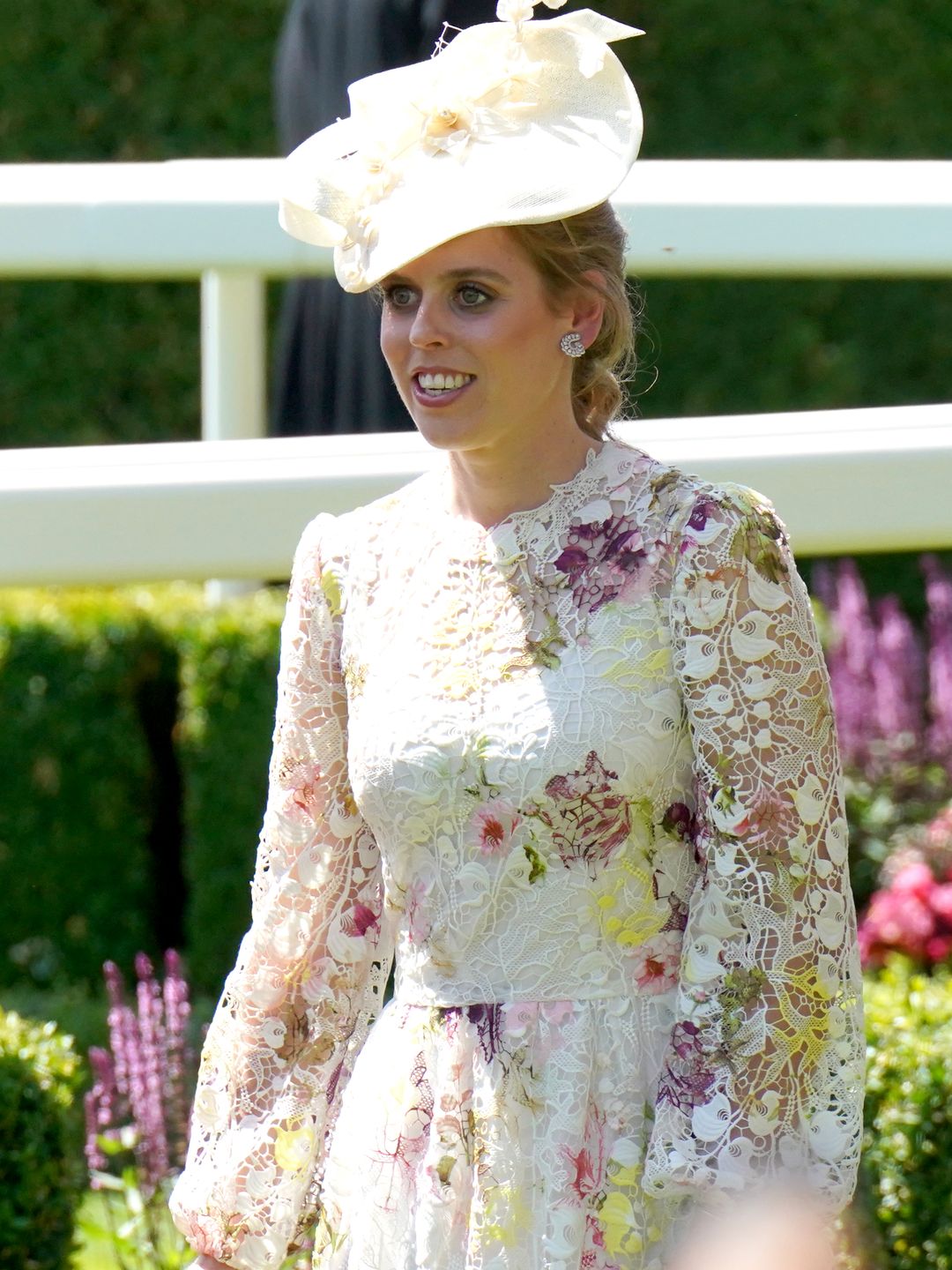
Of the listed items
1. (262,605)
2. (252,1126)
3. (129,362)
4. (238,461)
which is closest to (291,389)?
(262,605)

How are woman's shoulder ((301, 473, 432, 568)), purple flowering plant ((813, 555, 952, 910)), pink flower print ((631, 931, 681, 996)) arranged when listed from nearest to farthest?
pink flower print ((631, 931, 681, 996)) < woman's shoulder ((301, 473, 432, 568)) < purple flowering plant ((813, 555, 952, 910))

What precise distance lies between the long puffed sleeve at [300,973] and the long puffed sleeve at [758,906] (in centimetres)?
48

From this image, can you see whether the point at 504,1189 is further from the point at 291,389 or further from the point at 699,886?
the point at 291,389

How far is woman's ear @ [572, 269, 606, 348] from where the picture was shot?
7.35ft

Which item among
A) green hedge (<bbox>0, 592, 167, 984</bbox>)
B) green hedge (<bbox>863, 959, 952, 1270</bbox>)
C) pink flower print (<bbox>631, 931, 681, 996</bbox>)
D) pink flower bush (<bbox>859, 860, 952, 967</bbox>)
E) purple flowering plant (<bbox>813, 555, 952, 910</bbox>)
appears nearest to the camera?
pink flower print (<bbox>631, 931, 681, 996</bbox>)

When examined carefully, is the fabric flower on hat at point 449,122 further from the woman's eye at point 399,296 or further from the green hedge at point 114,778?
the green hedge at point 114,778

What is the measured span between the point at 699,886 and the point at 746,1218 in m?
0.34

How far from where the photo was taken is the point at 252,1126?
95.3 inches

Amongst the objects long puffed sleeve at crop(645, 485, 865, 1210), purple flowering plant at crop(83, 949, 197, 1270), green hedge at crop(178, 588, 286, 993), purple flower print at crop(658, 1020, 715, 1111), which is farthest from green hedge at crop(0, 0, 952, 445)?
purple flower print at crop(658, 1020, 715, 1111)

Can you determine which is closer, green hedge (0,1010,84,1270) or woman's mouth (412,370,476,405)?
woman's mouth (412,370,476,405)

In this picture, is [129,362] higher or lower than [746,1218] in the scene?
higher

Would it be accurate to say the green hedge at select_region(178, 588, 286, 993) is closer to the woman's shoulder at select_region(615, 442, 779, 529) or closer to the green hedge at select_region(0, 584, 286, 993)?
the green hedge at select_region(0, 584, 286, 993)

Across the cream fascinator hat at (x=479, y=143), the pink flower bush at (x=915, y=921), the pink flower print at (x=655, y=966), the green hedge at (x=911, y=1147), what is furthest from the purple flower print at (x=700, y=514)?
the pink flower bush at (x=915, y=921)

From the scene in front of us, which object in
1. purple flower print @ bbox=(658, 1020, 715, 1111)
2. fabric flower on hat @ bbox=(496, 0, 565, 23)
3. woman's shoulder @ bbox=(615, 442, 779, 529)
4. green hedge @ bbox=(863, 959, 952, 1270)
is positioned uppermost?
fabric flower on hat @ bbox=(496, 0, 565, 23)
